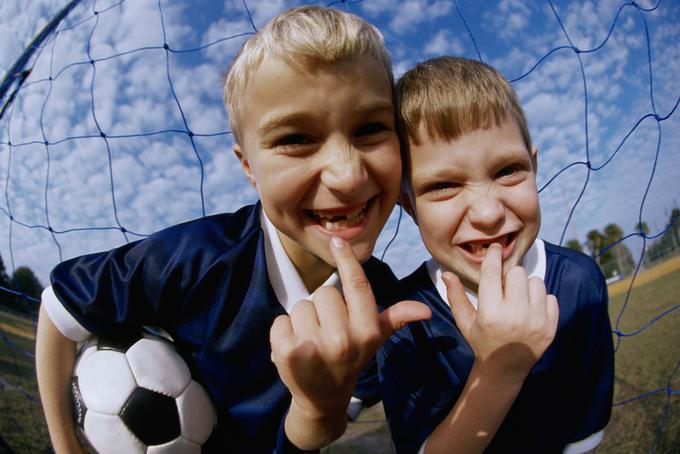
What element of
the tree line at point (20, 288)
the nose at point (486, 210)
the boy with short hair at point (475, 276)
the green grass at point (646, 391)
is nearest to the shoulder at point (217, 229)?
the boy with short hair at point (475, 276)

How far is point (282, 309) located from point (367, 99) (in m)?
0.42

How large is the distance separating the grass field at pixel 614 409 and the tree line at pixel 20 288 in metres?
0.09

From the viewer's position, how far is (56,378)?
2.84ft

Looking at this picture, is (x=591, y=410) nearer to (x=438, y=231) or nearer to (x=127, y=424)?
(x=438, y=231)

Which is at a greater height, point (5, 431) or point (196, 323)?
point (196, 323)

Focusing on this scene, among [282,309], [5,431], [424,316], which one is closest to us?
[424,316]

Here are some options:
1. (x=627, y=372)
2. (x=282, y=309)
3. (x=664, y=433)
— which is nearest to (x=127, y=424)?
(x=282, y=309)

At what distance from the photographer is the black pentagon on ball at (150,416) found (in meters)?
0.83

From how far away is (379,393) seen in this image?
37.5 inches

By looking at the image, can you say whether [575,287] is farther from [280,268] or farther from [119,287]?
[119,287]

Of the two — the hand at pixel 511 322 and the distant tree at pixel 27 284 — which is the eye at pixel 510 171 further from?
the distant tree at pixel 27 284

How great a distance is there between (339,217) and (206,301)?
1.09 feet

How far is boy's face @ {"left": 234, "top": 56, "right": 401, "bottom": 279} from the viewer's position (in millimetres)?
609

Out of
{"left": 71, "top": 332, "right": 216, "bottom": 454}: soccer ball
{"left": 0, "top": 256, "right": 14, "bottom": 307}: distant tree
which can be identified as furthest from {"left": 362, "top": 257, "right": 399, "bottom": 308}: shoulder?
{"left": 0, "top": 256, "right": 14, "bottom": 307}: distant tree
